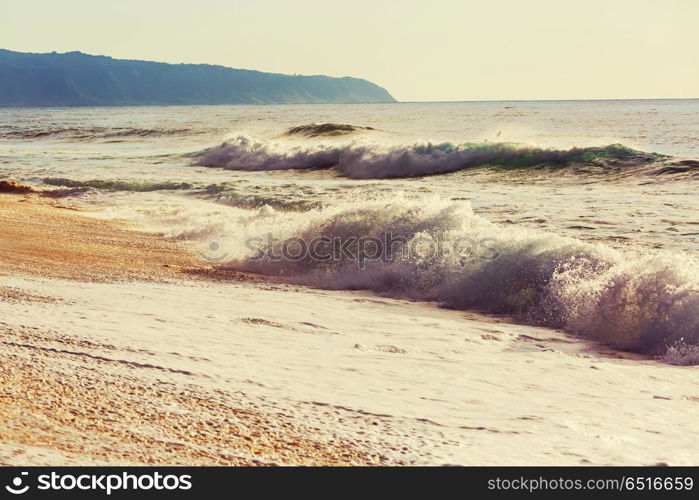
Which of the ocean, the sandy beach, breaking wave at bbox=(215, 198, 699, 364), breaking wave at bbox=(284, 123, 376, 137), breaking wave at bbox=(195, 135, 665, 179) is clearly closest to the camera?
the sandy beach

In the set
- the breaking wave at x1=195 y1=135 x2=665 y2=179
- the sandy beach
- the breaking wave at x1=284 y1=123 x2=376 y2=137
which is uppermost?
the breaking wave at x1=284 y1=123 x2=376 y2=137

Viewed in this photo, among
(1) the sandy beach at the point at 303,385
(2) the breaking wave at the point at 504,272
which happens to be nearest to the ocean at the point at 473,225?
(2) the breaking wave at the point at 504,272

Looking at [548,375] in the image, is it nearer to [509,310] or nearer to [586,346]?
[586,346]

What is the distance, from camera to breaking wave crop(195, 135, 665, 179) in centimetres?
2623

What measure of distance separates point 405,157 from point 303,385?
989 inches

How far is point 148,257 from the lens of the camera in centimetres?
1116

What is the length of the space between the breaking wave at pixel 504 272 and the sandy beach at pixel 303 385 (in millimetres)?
442

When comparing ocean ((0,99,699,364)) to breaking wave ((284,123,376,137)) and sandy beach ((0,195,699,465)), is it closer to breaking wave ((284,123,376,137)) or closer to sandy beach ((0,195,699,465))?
sandy beach ((0,195,699,465))

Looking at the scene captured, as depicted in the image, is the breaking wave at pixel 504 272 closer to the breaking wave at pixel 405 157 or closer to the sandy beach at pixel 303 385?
the sandy beach at pixel 303 385

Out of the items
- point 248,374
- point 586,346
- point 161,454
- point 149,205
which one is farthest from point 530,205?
point 161,454

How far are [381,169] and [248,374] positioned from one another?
24757 mm

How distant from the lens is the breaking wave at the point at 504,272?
738 centimetres

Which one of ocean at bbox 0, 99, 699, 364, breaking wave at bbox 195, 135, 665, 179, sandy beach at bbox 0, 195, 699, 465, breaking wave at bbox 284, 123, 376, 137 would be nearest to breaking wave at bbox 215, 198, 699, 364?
ocean at bbox 0, 99, 699, 364

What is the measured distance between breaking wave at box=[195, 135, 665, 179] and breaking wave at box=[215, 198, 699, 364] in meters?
15.3
